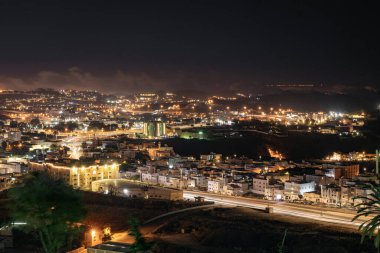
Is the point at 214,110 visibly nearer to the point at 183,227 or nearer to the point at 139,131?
the point at 139,131

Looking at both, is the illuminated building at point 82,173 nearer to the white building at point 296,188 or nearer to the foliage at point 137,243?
the white building at point 296,188

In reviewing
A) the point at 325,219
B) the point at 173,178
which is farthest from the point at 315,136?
the point at 325,219

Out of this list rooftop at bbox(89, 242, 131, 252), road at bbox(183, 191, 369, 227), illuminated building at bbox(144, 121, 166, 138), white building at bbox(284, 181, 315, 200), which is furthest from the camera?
illuminated building at bbox(144, 121, 166, 138)

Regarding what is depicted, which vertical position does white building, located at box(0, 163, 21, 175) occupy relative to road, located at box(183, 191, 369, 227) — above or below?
above

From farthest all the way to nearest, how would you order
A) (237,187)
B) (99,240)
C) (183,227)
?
(237,187)
(183,227)
(99,240)

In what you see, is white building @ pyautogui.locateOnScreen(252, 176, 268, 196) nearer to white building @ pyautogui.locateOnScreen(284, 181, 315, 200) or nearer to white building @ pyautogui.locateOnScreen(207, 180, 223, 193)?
white building @ pyautogui.locateOnScreen(284, 181, 315, 200)

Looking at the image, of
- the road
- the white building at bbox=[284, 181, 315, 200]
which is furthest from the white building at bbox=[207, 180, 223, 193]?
the white building at bbox=[284, 181, 315, 200]

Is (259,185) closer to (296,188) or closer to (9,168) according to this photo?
(296,188)
